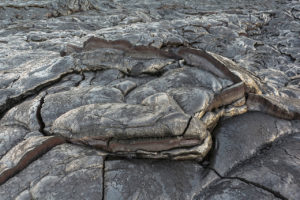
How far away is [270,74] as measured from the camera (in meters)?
3.67

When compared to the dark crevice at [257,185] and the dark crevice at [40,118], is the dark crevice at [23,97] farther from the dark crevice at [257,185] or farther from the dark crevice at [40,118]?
the dark crevice at [257,185]

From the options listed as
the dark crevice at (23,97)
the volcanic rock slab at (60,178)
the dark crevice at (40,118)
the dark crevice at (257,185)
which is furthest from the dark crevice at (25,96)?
the dark crevice at (257,185)

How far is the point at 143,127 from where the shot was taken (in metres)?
1.71

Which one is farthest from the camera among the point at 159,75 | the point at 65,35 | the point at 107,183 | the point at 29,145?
the point at 65,35

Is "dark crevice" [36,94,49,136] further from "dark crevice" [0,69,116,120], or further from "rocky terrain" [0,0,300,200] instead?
"dark crevice" [0,69,116,120]

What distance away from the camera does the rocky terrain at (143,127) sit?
5.29 feet

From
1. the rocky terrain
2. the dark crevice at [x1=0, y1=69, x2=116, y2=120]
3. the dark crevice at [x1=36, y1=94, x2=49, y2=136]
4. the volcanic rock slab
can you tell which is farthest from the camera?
the dark crevice at [x1=0, y1=69, x2=116, y2=120]

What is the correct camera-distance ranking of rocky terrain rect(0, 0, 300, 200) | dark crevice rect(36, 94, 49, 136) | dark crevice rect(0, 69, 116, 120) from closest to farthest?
rocky terrain rect(0, 0, 300, 200) < dark crevice rect(36, 94, 49, 136) < dark crevice rect(0, 69, 116, 120)

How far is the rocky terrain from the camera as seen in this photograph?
161cm

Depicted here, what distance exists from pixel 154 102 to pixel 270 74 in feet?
9.03

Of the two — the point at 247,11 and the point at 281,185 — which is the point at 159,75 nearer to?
the point at 281,185

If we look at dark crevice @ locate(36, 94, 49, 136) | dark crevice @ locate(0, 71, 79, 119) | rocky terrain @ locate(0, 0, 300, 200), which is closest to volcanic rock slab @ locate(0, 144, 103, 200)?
rocky terrain @ locate(0, 0, 300, 200)

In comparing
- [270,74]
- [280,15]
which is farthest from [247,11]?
[270,74]

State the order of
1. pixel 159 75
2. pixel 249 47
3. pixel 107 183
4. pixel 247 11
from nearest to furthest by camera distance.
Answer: pixel 107 183
pixel 159 75
pixel 249 47
pixel 247 11
